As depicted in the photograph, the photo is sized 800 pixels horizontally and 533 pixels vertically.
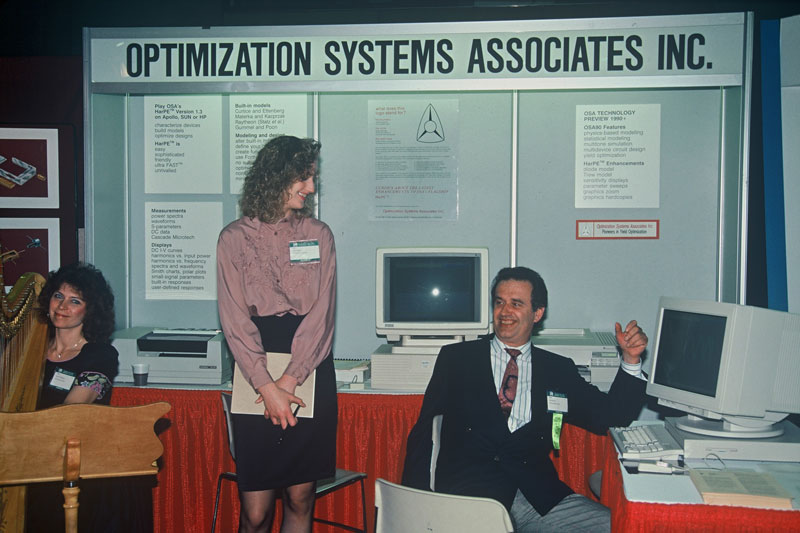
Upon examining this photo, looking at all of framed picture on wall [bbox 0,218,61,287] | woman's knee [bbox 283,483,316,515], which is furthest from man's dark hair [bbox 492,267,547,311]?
framed picture on wall [bbox 0,218,61,287]

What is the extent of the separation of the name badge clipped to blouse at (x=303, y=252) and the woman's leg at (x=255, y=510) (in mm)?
805

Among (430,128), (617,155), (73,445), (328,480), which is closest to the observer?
(73,445)

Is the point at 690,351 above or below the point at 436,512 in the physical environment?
above

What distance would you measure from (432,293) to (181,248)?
1.54 m

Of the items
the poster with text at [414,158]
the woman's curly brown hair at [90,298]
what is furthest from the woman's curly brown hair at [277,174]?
the poster with text at [414,158]

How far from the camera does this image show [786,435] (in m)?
2.40

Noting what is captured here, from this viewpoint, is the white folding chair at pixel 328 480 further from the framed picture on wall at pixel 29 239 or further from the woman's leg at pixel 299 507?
the framed picture on wall at pixel 29 239

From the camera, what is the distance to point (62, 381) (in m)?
2.67

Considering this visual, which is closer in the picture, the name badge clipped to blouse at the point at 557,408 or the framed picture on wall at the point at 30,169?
the name badge clipped to blouse at the point at 557,408

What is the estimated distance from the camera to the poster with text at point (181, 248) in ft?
13.5

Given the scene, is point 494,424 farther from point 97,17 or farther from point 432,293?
point 97,17

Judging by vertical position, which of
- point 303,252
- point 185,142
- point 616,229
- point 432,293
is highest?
point 185,142

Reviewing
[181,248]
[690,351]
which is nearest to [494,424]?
[690,351]

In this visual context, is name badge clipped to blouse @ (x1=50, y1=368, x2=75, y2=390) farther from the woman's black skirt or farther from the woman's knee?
the woman's knee
